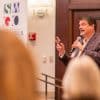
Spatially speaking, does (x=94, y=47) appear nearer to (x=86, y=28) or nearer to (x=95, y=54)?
(x=95, y=54)

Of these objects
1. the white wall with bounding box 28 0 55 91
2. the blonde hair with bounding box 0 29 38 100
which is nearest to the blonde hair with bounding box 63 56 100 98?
the blonde hair with bounding box 0 29 38 100

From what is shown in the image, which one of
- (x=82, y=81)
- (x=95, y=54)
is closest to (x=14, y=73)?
(x=82, y=81)

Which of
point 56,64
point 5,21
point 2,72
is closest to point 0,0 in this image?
point 5,21

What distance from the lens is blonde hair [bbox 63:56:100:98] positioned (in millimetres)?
1004

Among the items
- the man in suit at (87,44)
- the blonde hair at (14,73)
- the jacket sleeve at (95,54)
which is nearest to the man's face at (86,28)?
the man in suit at (87,44)

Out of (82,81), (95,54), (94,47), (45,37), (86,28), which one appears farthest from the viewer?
(45,37)

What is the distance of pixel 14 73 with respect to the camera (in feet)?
3.48

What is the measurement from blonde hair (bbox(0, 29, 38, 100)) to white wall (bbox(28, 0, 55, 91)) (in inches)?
207

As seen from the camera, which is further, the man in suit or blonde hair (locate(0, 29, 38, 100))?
the man in suit

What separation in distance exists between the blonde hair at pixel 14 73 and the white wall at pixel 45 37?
5264mm

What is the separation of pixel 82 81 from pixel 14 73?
0.19 meters

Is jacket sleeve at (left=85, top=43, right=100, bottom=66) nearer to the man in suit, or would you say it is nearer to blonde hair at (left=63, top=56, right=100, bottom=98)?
the man in suit

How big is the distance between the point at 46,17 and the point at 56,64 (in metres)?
0.81

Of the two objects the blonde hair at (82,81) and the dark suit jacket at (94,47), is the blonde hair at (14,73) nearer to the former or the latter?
the blonde hair at (82,81)
